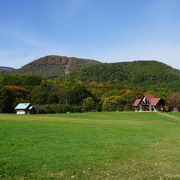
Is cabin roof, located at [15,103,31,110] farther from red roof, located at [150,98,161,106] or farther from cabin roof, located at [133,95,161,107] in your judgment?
red roof, located at [150,98,161,106]

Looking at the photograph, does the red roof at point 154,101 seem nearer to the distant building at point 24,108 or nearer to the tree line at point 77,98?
the tree line at point 77,98

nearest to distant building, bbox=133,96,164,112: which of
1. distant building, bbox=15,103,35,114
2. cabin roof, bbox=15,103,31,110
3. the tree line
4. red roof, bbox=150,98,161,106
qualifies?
red roof, bbox=150,98,161,106

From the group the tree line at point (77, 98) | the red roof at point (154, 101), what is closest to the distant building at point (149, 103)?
the red roof at point (154, 101)

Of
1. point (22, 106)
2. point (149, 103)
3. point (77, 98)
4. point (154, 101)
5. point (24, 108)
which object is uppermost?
point (77, 98)

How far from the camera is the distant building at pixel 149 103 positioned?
448 feet

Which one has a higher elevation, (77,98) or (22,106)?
(77,98)

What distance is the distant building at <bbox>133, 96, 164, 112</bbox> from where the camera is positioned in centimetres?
13662

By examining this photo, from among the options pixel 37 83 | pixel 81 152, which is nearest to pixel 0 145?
pixel 81 152

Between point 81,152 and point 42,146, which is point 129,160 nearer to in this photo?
point 81,152

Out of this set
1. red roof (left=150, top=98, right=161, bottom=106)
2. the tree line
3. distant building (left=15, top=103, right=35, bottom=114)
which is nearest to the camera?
distant building (left=15, top=103, right=35, bottom=114)

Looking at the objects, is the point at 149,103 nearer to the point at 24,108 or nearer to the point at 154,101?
the point at 154,101

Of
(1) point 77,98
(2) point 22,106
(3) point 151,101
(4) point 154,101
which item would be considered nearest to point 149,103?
(3) point 151,101

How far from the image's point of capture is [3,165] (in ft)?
44.9

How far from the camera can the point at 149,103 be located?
138375mm
